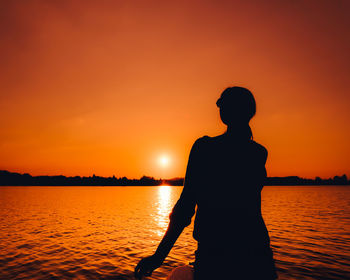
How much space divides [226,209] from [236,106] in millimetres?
854

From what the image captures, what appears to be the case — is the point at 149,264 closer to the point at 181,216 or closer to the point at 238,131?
the point at 181,216

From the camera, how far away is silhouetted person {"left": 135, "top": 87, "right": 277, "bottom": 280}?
67.7 inches

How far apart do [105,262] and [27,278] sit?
153 inches

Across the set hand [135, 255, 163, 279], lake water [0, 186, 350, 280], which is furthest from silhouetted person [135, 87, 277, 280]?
lake water [0, 186, 350, 280]

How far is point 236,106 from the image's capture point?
1953mm

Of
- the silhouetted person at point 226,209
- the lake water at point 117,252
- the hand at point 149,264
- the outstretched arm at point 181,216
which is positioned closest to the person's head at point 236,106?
the silhouetted person at point 226,209

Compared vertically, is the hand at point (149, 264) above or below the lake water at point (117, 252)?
above

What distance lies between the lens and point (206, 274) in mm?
1707

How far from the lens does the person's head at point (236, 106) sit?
196 cm

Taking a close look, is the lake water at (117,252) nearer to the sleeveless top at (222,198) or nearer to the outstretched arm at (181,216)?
the outstretched arm at (181,216)

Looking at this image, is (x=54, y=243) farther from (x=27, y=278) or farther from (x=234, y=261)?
(x=234, y=261)

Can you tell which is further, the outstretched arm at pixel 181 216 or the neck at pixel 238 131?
the neck at pixel 238 131

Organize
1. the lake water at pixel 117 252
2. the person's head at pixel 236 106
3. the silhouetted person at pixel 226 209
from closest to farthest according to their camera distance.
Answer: the silhouetted person at pixel 226 209 → the person's head at pixel 236 106 → the lake water at pixel 117 252

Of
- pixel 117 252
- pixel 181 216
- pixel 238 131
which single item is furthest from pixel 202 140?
pixel 117 252
